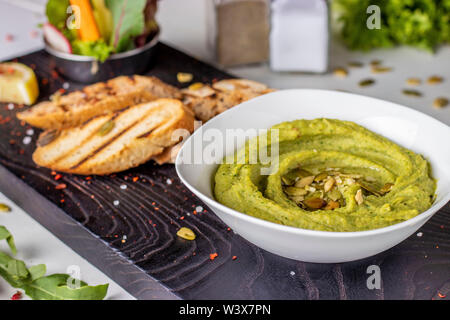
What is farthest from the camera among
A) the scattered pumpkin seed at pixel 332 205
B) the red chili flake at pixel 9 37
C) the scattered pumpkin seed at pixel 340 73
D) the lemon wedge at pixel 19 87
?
the red chili flake at pixel 9 37

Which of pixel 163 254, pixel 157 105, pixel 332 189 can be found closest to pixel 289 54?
pixel 157 105

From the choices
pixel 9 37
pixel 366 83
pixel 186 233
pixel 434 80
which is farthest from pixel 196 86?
pixel 9 37

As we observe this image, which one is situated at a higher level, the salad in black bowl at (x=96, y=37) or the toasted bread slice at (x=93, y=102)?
the salad in black bowl at (x=96, y=37)

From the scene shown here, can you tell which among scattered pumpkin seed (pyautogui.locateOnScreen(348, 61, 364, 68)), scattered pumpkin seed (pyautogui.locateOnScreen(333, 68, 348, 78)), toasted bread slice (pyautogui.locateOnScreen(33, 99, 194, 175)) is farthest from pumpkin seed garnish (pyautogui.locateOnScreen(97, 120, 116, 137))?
scattered pumpkin seed (pyautogui.locateOnScreen(348, 61, 364, 68))

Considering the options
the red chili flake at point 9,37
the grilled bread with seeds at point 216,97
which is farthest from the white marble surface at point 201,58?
the grilled bread with seeds at point 216,97

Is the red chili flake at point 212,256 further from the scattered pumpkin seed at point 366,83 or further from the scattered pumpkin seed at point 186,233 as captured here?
the scattered pumpkin seed at point 366,83

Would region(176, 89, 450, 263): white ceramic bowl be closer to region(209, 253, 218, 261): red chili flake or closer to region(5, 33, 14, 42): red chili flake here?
region(209, 253, 218, 261): red chili flake

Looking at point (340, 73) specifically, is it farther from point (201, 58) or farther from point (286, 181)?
point (286, 181)
